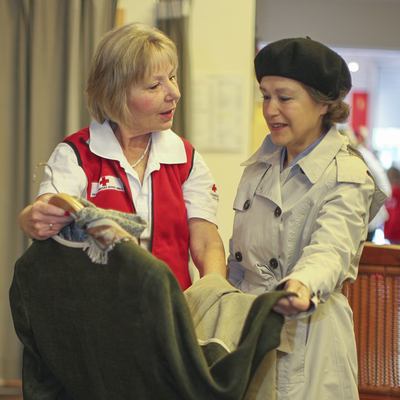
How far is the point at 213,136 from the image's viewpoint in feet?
10.1

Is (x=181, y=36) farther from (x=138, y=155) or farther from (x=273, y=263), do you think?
(x=273, y=263)

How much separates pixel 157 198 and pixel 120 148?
21cm

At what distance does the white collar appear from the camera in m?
1.45

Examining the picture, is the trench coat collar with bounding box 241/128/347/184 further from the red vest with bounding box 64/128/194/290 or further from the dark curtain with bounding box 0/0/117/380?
the dark curtain with bounding box 0/0/117/380

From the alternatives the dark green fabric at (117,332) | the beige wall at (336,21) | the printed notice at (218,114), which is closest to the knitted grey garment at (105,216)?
the dark green fabric at (117,332)

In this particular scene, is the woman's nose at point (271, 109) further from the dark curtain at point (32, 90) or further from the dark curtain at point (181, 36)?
the dark curtain at point (32, 90)

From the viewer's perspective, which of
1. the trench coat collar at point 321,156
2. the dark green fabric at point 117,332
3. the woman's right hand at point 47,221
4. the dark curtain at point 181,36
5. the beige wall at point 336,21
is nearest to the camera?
the dark green fabric at point 117,332

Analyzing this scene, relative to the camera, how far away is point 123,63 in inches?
55.1

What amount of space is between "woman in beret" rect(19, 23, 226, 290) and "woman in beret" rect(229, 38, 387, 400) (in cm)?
20

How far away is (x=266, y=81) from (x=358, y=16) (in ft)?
18.6

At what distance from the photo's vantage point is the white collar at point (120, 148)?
1454mm

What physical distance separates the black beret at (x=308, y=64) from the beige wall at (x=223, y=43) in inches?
68.2

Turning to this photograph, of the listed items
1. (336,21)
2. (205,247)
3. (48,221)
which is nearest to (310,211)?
(205,247)

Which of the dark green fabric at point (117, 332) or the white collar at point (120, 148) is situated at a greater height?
the white collar at point (120, 148)
